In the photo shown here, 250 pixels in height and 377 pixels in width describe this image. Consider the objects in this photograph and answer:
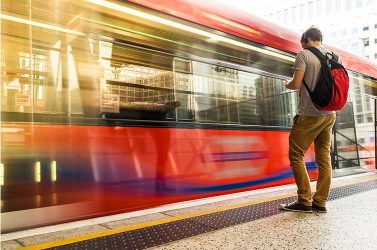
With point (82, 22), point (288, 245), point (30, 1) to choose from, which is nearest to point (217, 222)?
point (288, 245)

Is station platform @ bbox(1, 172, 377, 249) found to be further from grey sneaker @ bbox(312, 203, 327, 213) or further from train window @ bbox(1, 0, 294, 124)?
train window @ bbox(1, 0, 294, 124)

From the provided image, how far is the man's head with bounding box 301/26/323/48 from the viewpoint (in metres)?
3.13

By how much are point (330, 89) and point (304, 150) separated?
0.60 m

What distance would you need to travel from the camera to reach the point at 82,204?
2.82 m

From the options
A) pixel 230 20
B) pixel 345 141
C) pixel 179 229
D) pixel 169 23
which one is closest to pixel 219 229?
pixel 179 229

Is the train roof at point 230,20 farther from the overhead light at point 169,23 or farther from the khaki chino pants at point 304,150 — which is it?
the khaki chino pants at point 304,150

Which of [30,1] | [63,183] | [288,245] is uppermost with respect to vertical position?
[30,1]

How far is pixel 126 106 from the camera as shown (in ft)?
10.4

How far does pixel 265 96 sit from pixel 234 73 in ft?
2.48

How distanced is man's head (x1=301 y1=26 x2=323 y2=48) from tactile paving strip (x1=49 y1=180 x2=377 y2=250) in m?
1.59

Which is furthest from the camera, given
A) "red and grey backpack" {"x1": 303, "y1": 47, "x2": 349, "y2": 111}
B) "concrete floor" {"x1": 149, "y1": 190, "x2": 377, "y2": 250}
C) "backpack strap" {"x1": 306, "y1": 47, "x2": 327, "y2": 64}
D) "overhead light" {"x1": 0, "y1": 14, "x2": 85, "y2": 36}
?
"backpack strap" {"x1": 306, "y1": 47, "x2": 327, "y2": 64}

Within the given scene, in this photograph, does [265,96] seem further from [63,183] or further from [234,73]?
[63,183]

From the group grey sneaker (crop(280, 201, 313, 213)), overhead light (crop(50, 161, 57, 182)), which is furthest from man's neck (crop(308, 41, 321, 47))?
overhead light (crop(50, 161, 57, 182))

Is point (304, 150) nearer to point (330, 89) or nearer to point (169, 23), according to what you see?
point (330, 89)
